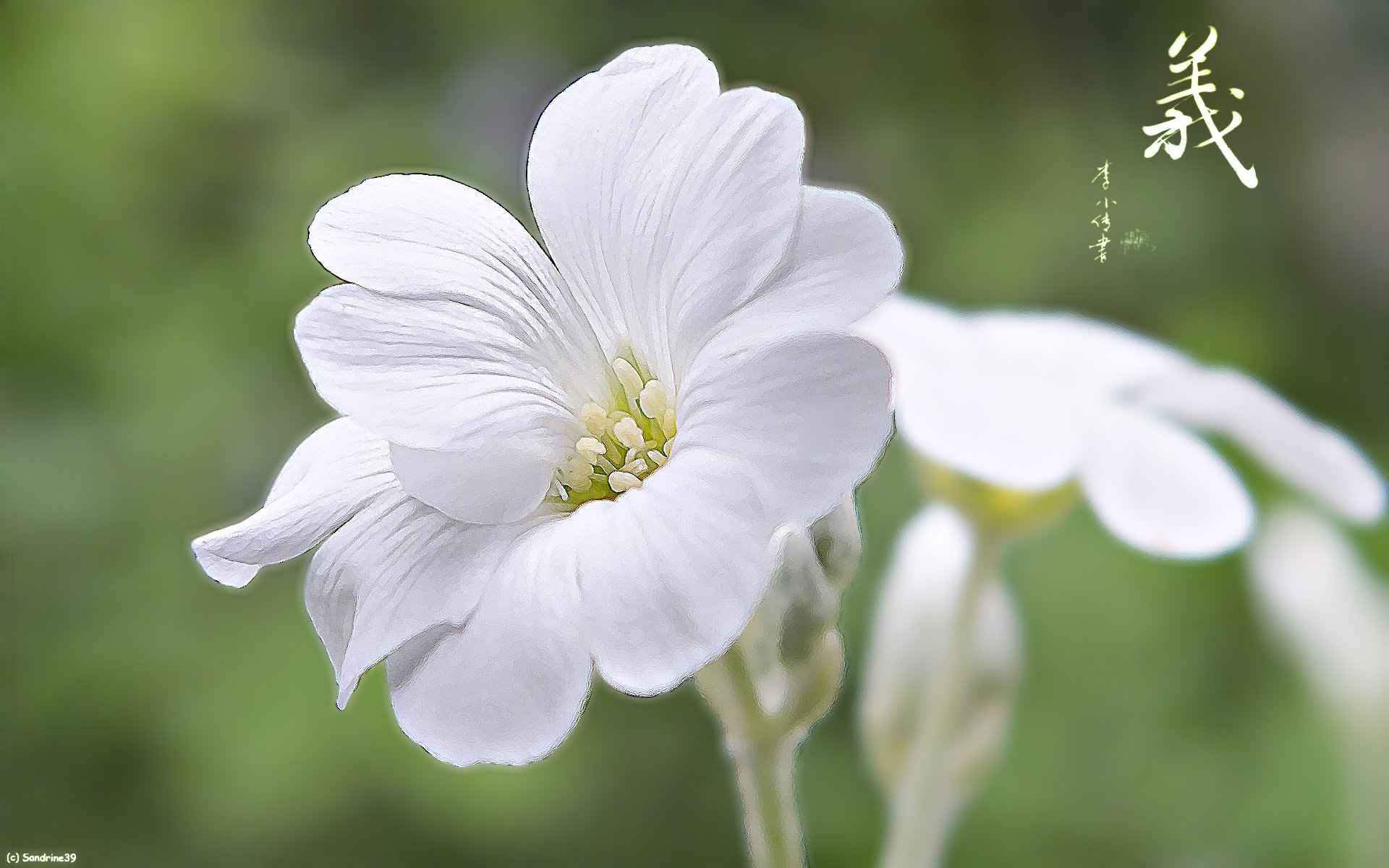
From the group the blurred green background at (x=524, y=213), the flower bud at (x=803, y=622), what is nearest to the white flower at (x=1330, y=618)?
the blurred green background at (x=524, y=213)

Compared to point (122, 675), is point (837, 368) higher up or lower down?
higher up

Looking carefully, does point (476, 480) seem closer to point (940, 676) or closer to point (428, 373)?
point (428, 373)

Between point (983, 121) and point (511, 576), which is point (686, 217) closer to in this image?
point (511, 576)

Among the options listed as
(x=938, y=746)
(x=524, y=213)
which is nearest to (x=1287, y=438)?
(x=938, y=746)

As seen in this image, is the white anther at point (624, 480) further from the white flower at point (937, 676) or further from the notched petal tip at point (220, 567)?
the white flower at point (937, 676)

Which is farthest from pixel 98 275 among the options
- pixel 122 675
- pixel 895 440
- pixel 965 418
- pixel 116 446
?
pixel 965 418

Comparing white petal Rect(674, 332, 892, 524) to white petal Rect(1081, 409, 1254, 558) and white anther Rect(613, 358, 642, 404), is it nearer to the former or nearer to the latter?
white anther Rect(613, 358, 642, 404)
